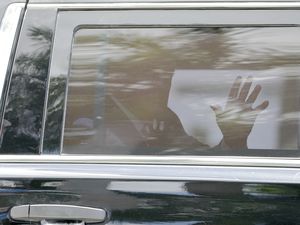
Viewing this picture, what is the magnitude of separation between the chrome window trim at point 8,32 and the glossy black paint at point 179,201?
44 centimetres

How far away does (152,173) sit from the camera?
1.97m

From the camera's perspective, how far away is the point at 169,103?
215 cm

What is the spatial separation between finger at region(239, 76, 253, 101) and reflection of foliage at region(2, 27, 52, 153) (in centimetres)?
72

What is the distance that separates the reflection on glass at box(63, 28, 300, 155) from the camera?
2.08 metres

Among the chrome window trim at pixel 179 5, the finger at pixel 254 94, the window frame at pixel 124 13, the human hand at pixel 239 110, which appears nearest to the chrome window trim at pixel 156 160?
the window frame at pixel 124 13

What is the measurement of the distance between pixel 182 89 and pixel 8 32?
2.22 ft

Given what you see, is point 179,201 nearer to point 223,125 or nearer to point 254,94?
point 223,125

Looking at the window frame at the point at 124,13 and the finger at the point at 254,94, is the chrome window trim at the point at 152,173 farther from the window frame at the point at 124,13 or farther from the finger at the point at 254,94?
the finger at the point at 254,94

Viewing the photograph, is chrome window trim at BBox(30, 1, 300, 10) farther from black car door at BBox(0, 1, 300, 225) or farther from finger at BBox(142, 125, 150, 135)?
finger at BBox(142, 125, 150, 135)

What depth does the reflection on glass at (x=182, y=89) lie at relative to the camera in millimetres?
2082

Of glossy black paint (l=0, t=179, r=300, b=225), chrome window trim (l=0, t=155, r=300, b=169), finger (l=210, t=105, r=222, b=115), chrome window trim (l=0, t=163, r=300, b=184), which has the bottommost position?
glossy black paint (l=0, t=179, r=300, b=225)

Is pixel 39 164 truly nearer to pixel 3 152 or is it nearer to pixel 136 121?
pixel 3 152

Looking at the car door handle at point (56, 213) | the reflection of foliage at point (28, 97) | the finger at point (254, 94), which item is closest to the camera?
the car door handle at point (56, 213)

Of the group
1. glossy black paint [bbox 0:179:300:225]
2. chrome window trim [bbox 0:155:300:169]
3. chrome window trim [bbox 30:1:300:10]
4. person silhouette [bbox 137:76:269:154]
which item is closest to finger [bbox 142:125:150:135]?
person silhouette [bbox 137:76:269:154]
